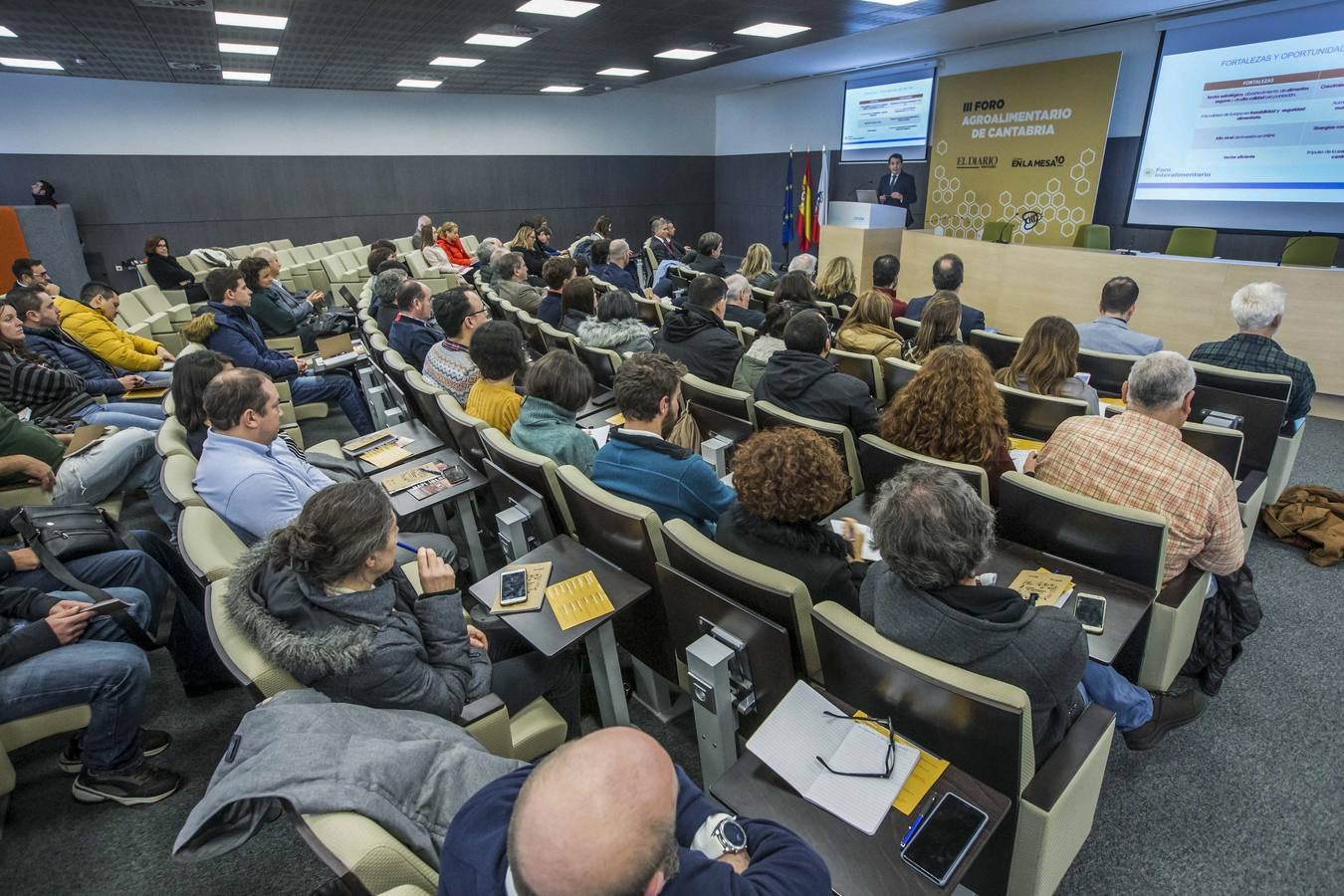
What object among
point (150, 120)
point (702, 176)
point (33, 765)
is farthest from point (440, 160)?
point (33, 765)

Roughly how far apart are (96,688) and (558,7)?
21.0 ft

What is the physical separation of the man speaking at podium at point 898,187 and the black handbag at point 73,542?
9.82 metres

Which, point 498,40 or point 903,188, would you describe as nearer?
point 498,40

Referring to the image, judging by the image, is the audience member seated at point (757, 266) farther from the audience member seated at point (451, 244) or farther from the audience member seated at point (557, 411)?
the audience member seated at point (451, 244)

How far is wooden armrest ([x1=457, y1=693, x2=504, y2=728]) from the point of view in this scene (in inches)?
62.7

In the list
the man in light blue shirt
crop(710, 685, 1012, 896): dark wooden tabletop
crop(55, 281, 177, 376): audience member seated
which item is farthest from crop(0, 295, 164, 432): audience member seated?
the man in light blue shirt

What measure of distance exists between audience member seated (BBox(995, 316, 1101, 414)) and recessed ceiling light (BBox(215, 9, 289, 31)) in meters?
7.11

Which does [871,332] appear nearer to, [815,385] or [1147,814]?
[815,385]

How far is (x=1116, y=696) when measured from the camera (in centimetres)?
180

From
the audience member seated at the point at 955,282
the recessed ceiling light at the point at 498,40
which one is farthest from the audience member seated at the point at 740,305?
the recessed ceiling light at the point at 498,40

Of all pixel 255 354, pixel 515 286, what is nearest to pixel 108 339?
pixel 255 354

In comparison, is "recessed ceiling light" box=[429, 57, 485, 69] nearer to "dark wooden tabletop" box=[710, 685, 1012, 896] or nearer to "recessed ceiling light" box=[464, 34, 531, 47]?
"recessed ceiling light" box=[464, 34, 531, 47]

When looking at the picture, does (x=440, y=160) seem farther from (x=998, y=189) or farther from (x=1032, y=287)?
(x=1032, y=287)

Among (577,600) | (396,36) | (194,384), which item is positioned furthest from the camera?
(396,36)
